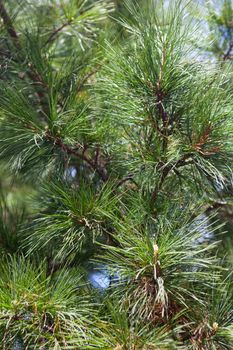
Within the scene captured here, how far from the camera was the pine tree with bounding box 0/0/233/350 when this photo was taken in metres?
0.94

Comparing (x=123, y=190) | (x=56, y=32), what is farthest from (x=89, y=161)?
(x=56, y=32)

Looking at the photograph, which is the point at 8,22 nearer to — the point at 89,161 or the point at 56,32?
the point at 56,32

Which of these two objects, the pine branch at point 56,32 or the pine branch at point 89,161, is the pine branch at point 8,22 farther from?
the pine branch at point 89,161

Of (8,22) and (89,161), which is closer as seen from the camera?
(89,161)

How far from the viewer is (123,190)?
113cm

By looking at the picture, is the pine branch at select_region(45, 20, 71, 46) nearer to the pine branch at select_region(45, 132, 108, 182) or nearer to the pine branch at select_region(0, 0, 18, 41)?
the pine branch at select_region(0, 0, 18, 41)

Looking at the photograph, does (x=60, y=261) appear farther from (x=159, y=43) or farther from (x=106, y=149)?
(x=159, y=43)

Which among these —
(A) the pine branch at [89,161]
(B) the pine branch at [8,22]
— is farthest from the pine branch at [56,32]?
(A) the pine branch at [89,161]

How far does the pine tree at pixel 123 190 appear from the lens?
3.10 ft

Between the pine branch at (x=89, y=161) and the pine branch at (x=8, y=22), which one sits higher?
the pine branch at (x=8, y=22)

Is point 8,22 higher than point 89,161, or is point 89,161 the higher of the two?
point 8,22

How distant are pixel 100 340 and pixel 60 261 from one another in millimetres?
241

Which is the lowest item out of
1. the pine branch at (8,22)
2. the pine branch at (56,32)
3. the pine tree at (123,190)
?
the pine tree at (123,190)

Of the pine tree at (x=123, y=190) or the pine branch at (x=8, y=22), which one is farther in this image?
the pine branch at (x=8, y=22)
